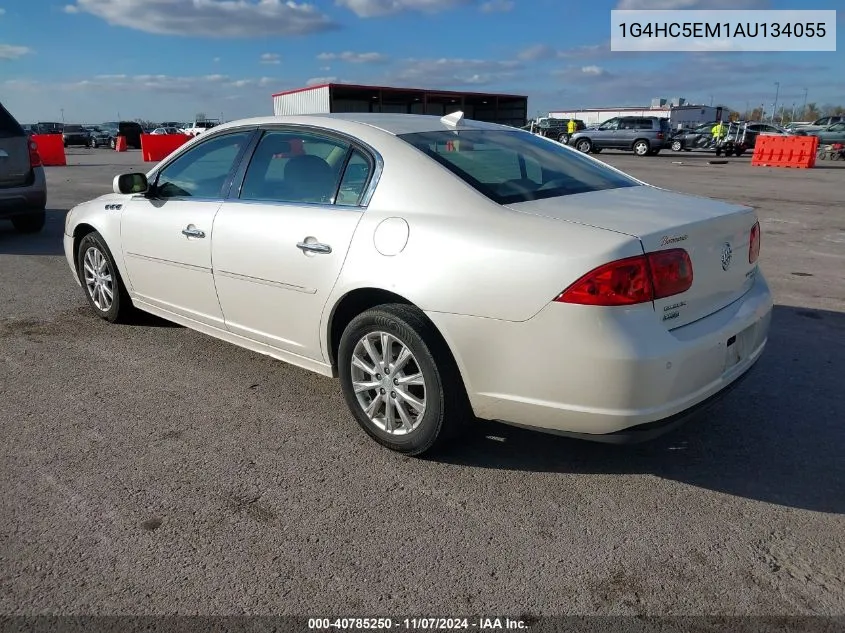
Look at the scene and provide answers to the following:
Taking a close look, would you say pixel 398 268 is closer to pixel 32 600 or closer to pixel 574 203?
pixel 574 203

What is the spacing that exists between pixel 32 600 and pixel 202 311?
86.0 inches

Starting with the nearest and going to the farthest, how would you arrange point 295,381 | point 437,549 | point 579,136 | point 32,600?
point 32,600 → point 437,549 → point 295,381 → point 579,136

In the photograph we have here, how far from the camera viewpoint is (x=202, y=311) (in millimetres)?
4277

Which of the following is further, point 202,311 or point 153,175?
point 153,175

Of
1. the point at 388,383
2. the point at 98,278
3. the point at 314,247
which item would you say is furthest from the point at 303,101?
the point at 388,383

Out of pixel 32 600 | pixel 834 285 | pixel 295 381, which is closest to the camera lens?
pixel 32 600

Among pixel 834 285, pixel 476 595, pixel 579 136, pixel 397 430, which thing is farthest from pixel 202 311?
pixel 579 136

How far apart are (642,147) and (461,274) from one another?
111ft

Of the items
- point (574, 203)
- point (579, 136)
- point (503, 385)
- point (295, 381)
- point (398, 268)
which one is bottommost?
point (295, 381)

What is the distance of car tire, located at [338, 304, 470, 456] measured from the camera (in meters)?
3.02

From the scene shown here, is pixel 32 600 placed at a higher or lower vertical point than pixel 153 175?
lower

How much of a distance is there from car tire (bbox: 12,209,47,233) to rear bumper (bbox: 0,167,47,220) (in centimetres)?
45

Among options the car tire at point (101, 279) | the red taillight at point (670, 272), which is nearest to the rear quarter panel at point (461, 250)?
the red taillight at point (670, 272)

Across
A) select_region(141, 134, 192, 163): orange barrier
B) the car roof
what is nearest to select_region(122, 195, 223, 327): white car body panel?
the car roof
